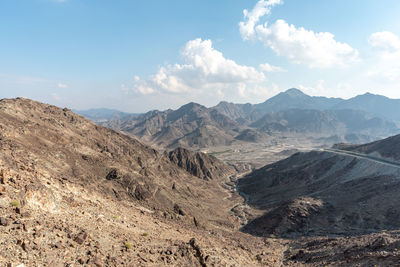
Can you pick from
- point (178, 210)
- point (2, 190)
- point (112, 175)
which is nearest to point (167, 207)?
point (178, 210)

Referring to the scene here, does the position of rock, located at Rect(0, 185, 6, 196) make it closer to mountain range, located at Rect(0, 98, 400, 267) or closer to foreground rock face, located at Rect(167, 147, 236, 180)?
mountain range, located at Rect(0, 98, 400, 267)

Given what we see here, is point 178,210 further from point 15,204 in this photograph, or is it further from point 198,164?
point 198,164

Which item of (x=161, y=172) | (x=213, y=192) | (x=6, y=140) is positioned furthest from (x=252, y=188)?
(x=6, y=140)

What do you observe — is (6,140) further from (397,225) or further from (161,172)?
(397,225)

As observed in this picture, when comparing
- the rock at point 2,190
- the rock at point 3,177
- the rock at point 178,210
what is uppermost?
the rock at point 3,177

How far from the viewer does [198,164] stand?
319ft

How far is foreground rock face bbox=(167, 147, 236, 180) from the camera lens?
9338cm

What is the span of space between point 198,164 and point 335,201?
57.6 meters

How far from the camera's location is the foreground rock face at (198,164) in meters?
93.4

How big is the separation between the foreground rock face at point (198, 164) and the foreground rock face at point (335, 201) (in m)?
26.6

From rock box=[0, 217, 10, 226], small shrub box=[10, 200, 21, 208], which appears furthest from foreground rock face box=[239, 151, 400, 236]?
rock box=[0, 217, 10, 226]

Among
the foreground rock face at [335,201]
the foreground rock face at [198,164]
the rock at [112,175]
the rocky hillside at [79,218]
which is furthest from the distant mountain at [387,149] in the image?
the rock at [112,175]

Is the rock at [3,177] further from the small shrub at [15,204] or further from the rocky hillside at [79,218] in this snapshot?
the small shrub at [15,204]

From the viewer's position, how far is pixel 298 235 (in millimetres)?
38875
